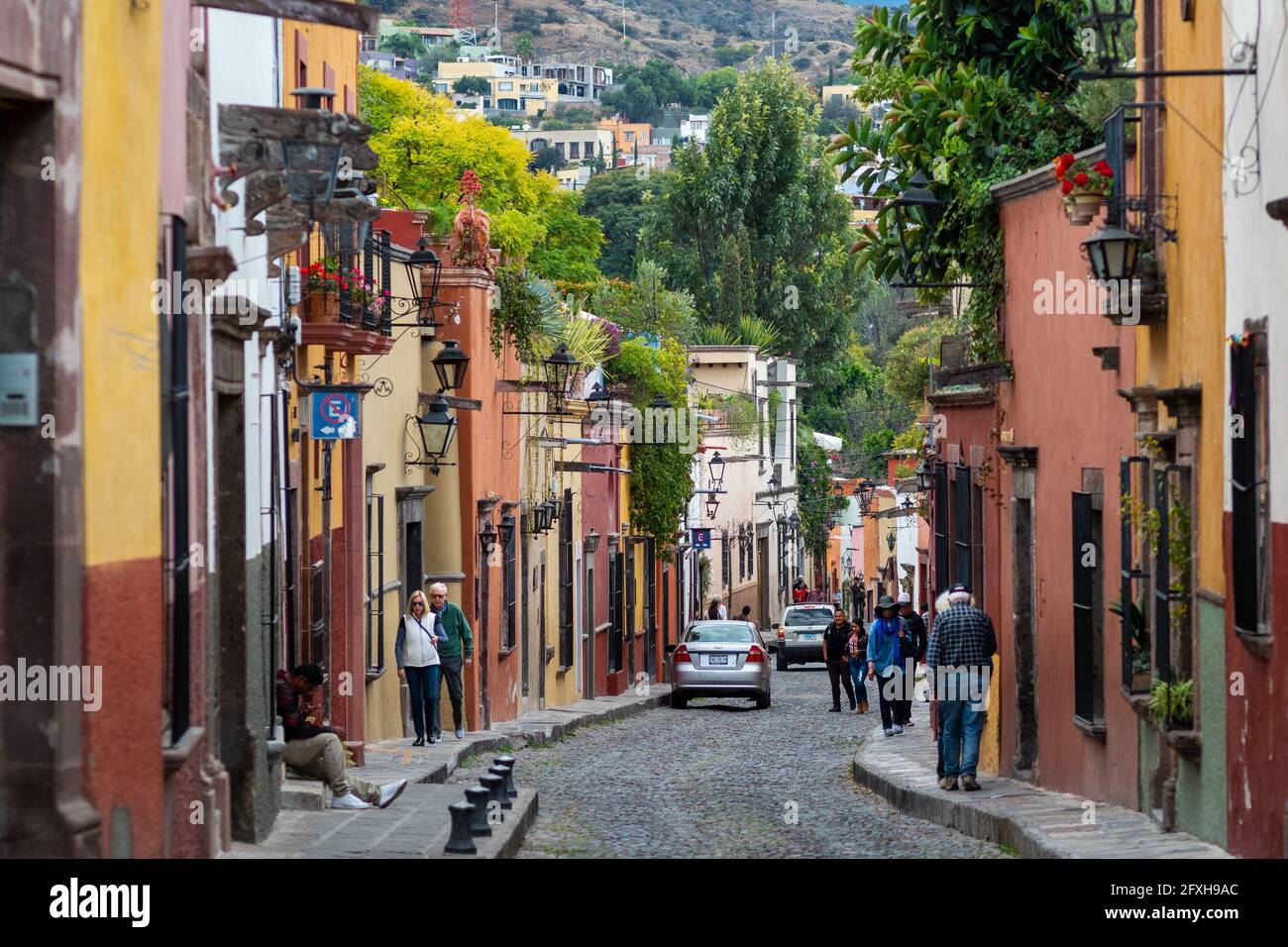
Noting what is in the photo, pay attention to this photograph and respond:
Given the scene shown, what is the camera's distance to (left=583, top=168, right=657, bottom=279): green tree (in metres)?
94.8

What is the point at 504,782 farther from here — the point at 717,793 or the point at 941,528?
the point at 941,528

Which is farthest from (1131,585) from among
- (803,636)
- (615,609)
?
(803,636)

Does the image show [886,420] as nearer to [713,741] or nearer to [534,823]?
[713,741]

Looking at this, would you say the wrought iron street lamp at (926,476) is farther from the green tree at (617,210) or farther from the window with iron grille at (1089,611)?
the green tree at (617,210)

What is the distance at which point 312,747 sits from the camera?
1361 cm

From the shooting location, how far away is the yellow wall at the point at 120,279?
7785 mm

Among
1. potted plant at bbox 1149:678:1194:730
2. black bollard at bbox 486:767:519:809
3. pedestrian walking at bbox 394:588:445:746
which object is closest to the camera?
potted plant at bbox 1149:678:1194:730

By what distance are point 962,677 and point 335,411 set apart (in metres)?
5.22

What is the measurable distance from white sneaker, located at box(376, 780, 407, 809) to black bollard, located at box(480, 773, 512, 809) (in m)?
0.58

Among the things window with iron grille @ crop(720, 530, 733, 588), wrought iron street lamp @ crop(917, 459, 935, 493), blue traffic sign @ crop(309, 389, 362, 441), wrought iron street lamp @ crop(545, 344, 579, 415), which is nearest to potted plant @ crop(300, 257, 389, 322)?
blue traffic sign @ crop(309, 389, 362, 441)

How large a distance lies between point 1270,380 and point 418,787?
7.91m

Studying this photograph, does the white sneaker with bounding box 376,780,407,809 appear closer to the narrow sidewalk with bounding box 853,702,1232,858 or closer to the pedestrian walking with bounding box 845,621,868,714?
the narrow sidewalk with bounding box 853,702,1232,858

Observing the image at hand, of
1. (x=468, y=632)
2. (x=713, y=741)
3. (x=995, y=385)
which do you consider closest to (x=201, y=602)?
(x=995, y=385)

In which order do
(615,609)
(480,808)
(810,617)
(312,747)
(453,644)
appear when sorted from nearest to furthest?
(480,808) → (312,747) → (453,644) → (615,609) → (810,617)
